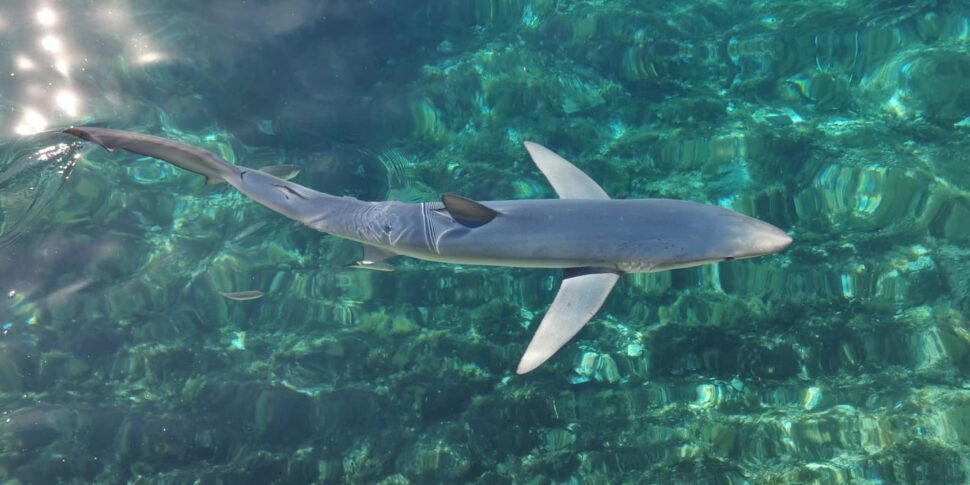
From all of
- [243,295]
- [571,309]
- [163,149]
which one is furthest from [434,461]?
[163,149]

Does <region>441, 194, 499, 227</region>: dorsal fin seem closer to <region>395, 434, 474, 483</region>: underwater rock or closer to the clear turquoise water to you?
the clear turquoise water

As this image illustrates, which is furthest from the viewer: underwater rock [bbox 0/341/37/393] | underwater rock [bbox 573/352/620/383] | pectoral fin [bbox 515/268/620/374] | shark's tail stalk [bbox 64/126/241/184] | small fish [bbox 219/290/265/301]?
small fish [bbox 219/290/265/301]

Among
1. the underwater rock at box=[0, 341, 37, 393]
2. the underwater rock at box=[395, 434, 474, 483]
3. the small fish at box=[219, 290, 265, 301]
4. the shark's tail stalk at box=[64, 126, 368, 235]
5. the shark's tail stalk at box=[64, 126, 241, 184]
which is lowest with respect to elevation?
the underwater rock at box=[395, 434, 474, 483]

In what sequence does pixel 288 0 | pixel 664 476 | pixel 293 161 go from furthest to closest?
pixel 288 0, pixel 293 161, pixel 664 476

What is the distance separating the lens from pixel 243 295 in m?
6.56

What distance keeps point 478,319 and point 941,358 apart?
4.49 meters

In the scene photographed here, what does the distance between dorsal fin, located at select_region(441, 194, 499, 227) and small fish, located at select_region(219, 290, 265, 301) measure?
10.2ft

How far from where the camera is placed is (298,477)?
5.65 metres

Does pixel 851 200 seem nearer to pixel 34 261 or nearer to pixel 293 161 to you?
pixel 293 161

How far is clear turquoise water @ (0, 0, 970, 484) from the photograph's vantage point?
555 cm

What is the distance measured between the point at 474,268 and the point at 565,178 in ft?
5.25

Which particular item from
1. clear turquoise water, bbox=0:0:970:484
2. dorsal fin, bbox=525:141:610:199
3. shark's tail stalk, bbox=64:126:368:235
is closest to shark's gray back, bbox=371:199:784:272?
dorsal fin, bbox=525:141:610:199

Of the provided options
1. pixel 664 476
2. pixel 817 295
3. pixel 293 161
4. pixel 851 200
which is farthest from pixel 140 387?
pixel 851 200

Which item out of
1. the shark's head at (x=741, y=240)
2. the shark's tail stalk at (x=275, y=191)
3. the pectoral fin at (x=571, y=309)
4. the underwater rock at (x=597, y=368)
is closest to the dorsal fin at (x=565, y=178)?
the pectoral fin at (x=571, y=309)
